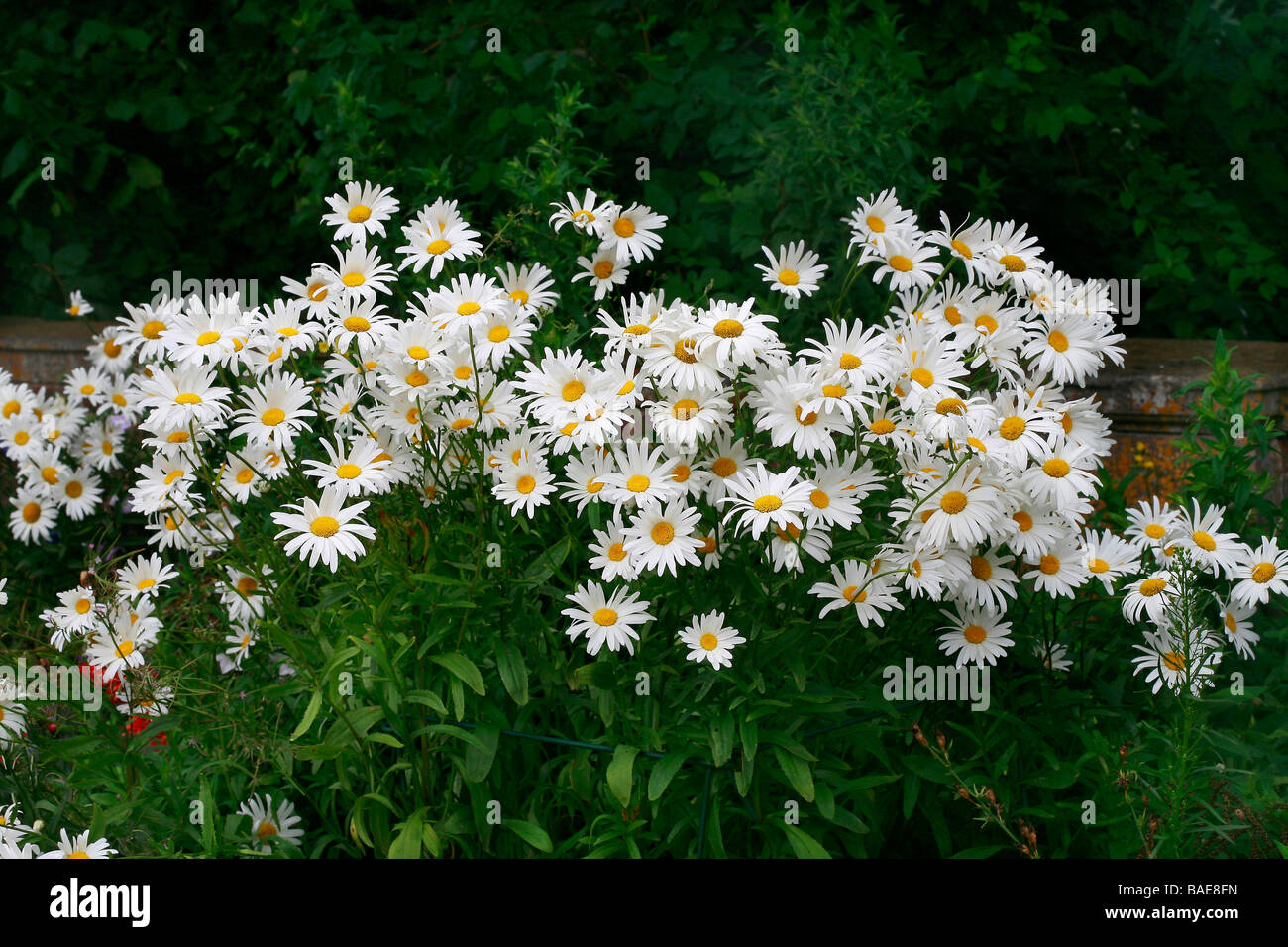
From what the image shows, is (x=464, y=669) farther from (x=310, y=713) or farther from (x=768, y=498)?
(x=768, y=498)

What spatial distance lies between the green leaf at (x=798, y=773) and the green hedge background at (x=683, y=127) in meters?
2.08

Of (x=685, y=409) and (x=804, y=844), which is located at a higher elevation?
(x=685, y=409)

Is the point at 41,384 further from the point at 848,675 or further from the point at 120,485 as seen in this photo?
the point at 848,675

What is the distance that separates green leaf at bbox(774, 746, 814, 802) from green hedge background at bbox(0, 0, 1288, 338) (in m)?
2.08

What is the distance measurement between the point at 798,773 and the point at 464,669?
0.60 m

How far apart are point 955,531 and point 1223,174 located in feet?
11.5

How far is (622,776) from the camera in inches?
81.4

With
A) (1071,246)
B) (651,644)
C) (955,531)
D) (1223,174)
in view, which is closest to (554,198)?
(651,644)

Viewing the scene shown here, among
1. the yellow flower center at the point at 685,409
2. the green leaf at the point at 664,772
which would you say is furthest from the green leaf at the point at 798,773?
the yellow flower center at the point at 685,409

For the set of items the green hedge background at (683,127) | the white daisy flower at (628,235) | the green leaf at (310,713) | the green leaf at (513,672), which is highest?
the green hedge background at (683,127)

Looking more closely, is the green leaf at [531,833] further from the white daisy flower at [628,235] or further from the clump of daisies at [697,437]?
the white daisy flower at [628,235]

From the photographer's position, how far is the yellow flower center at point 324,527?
6.86 ft

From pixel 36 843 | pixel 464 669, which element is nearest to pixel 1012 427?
pixel 464 669
